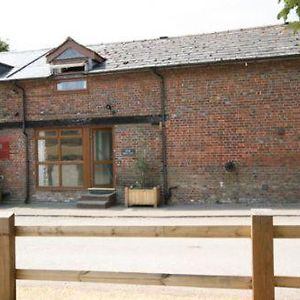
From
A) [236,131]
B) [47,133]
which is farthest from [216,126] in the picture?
[47,133]

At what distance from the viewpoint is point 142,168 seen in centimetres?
1491

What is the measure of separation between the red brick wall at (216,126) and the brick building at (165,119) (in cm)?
3

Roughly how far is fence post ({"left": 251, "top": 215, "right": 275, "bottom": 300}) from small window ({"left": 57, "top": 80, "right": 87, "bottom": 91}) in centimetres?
1289

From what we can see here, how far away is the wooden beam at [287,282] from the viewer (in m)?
3.86

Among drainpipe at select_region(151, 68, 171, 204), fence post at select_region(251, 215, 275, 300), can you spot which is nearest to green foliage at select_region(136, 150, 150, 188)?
drainpipe at select_region(151, 68, 171, 204)

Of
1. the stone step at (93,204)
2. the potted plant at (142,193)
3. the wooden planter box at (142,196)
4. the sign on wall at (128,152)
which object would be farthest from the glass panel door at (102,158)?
the wooden planter box at (142,196)

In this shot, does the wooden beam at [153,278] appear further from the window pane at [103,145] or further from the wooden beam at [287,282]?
the window pane at [103,145]

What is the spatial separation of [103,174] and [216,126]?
14.8 feet

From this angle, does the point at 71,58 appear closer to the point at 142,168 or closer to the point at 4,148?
the point at 4,148

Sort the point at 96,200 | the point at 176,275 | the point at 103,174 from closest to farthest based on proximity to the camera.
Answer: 1. the point at 176,275
2. the point at 96,200
3. the point at 103,174

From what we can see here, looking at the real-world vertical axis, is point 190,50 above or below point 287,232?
above

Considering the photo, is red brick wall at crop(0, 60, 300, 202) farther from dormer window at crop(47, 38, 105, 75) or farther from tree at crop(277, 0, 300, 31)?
tree at crop(277, 0, 300, 31)

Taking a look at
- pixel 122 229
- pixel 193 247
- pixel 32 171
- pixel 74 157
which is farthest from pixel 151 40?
pixel 122 229

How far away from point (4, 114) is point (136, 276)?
Answer: 553 inches
